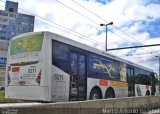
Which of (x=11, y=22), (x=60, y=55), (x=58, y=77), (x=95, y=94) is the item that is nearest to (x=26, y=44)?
(x=60, y=55)

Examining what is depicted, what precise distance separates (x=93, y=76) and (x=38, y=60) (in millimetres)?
4036

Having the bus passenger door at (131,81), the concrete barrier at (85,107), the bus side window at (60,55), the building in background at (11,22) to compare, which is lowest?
the concrete barrier at (85,107)

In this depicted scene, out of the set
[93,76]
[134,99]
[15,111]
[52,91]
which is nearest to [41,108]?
[15,111]

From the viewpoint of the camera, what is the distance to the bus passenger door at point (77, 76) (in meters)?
12.3

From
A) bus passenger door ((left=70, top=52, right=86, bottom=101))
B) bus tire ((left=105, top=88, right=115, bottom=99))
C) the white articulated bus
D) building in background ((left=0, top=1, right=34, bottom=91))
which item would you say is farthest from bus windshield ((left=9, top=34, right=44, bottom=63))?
building in background ((left=0, top=1, right=34, bottom=91))

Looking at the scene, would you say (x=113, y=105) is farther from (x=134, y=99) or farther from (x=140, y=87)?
(x=140, y=87)

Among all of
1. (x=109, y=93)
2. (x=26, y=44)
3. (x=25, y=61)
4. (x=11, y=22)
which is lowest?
(x=109, y=93)

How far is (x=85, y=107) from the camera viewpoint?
9406 millimetres

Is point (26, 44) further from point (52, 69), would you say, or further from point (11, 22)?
point (11, 22)

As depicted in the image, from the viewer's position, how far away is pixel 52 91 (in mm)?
10891

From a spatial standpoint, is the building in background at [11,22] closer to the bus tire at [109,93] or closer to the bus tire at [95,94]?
the bus tire at [109,93]

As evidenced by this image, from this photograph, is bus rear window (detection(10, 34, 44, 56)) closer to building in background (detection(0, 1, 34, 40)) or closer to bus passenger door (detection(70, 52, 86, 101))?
bus passenger door (detection(70, 52, 86, 101))

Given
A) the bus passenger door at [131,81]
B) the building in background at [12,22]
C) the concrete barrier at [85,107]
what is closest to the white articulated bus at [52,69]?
the concrete barrier at [85,107]

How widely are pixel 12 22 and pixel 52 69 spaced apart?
352ft
